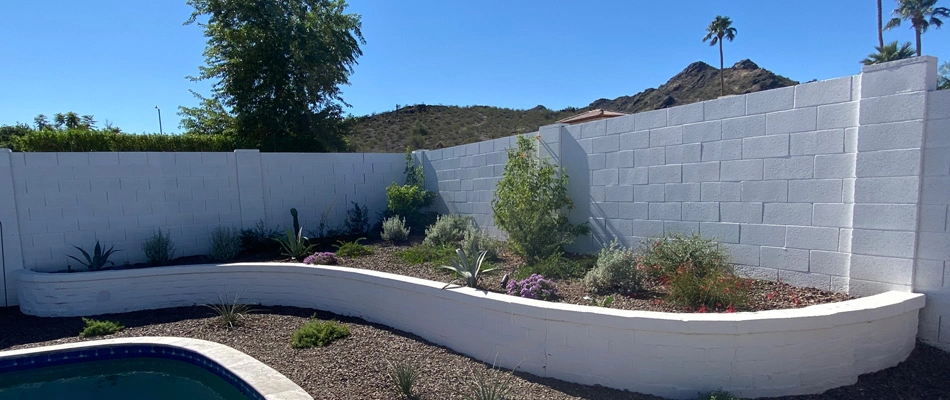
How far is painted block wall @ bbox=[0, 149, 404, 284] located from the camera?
6762 mm

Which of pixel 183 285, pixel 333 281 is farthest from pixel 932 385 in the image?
pixel 183 285

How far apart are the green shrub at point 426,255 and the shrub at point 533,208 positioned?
0.84 meters

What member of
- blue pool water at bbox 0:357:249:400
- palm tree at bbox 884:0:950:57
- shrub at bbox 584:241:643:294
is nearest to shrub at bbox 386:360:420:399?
blue pool water at bbox 0:357:249:400

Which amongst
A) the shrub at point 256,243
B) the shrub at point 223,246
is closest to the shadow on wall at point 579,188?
the shrub at point 256,243

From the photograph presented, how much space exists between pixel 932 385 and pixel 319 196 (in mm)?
8463

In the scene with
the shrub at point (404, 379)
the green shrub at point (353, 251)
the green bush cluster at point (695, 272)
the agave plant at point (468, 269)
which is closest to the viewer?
the shrub at point (404, 379)

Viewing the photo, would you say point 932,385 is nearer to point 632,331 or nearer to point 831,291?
point 831,291

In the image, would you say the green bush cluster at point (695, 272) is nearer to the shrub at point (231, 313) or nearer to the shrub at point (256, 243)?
the shrub at point (231, 313)

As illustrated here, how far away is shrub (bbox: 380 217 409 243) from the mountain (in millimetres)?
15304

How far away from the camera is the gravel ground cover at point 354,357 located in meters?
3.39

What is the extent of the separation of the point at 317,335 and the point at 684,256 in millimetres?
3799

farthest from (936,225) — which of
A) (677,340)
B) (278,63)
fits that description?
(278,63)

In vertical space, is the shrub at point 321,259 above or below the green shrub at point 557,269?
below

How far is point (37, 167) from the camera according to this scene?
6.81 m
